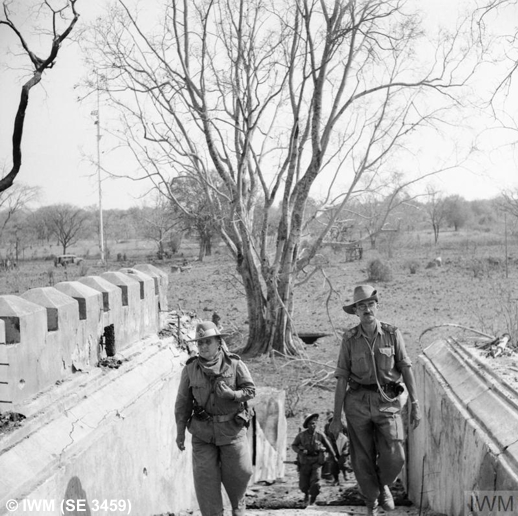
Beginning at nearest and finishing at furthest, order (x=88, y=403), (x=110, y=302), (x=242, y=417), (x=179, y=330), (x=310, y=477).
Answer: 1. (x=242, y=417)
2. (x=88, y=403)
3. (x=110, y=302)
4. (x=310, y=477)
5. (x=179, y=330)

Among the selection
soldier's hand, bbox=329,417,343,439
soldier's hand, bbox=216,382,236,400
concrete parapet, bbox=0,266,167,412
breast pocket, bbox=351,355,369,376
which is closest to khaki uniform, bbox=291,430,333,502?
concrete parapet, bbox=0,266,167,412

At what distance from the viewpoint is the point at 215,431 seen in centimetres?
483

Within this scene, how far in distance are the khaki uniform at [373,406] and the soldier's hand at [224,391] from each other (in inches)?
31.9

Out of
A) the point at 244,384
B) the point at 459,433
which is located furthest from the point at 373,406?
the point at 244,384

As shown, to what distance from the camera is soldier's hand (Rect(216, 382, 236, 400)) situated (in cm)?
481

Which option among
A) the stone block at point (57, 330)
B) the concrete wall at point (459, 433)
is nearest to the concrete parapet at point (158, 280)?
the stone block at point (57, 330)

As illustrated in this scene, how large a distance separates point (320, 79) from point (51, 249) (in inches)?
1689

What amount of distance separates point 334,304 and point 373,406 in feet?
59.8

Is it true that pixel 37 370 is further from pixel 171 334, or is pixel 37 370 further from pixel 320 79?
pixel 320 79

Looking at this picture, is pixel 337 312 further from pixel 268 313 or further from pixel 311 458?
pixel 311 458

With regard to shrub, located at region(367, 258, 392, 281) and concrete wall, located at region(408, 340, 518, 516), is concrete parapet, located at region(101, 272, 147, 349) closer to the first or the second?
concrete wall, located at region(408, 340, 518, 516)

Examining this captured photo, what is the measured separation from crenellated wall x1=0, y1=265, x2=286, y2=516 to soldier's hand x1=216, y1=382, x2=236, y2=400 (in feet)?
2.86

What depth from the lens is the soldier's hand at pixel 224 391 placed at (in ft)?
15.8

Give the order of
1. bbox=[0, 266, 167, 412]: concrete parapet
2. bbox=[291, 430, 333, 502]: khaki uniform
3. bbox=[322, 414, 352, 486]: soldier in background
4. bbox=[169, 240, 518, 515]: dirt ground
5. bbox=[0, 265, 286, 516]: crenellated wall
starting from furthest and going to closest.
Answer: bbox=[169, 240, 518, 515]: dirt ground, bbox=[322, 414, 352, 486]: soldier in background, bbox=[291, 430, 333, 502]: khaki uniform, bbox=[0, 266, 167, 412]: concrete parapet, bbox=[0, 265, 286, 516]: crenellated wall
